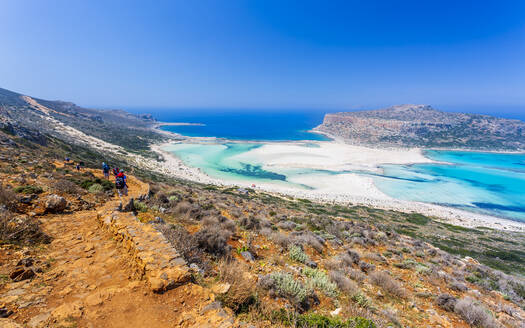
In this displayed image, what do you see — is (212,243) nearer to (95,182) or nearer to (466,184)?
(95,182)

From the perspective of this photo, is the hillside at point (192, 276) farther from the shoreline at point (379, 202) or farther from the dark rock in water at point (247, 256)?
the shoreline at point (379, 202)

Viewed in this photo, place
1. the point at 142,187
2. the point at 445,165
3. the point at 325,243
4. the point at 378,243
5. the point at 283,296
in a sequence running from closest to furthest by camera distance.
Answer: the point at 283,296 < the point at 325,243 < the point at 378,243 < the point at 142,187 < the point at 445,165

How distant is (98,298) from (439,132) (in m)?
138

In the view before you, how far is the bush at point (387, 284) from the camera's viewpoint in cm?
624

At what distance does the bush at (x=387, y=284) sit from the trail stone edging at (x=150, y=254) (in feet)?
19.6

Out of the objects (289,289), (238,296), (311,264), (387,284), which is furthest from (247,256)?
(387,284)

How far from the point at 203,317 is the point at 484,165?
9217cm

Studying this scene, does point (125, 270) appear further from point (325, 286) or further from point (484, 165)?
point (484, 165)

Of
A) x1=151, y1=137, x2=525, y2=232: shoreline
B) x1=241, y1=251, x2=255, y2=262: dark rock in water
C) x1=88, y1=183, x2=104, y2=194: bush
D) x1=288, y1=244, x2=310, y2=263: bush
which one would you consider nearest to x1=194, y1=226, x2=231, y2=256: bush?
x1=241, y1=251, x2=255, y2=262: dark rock in water

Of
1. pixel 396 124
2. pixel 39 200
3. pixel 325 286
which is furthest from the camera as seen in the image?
pixel 396 124

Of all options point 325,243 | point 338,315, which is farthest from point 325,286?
point 325,243

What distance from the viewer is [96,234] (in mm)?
5590

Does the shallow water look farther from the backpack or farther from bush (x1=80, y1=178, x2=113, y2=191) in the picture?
the backpack

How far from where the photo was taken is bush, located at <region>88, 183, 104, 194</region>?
9.50m
